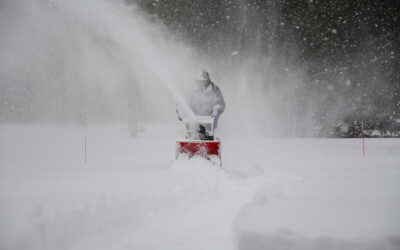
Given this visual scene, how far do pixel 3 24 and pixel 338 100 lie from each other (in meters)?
24.4

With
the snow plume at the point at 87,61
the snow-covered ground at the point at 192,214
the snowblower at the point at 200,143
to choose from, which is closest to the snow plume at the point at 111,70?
the snow plume at the point at 87,61

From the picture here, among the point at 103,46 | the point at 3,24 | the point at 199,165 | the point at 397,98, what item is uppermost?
the point at 3,24

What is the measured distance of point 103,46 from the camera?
13188mm

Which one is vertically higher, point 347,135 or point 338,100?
point 338,100

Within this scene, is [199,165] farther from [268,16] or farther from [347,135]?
[347,135]

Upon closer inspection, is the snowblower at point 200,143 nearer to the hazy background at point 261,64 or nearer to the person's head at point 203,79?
the person's head at point 203,79

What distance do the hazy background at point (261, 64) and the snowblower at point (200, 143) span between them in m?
7.07

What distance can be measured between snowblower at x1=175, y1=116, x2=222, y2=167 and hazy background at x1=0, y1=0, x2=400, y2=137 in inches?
278

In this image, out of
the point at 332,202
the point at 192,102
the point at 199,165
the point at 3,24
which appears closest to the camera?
the point at 332,202

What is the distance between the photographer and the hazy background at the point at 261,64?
14.2 m

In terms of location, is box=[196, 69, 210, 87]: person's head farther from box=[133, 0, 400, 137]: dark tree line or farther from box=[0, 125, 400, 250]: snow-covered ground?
box=[133, 0, 400, 137]: dark tree line

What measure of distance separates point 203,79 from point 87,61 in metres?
12.9

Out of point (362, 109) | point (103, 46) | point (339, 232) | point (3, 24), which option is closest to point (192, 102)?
point (339, 232)

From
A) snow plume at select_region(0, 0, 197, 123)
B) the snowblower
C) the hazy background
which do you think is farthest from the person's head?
the hazy background
